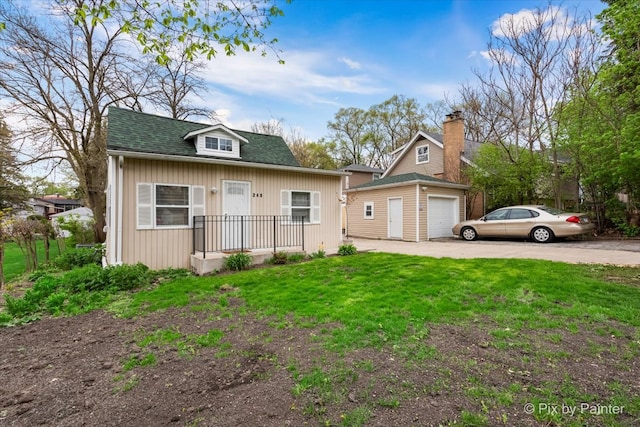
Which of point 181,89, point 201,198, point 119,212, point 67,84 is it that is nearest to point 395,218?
point 201,198

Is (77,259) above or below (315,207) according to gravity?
below

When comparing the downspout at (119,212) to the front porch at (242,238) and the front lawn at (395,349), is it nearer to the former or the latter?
the front porch at (242,238)

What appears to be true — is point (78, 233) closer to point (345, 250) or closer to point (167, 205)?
point (167, 205)

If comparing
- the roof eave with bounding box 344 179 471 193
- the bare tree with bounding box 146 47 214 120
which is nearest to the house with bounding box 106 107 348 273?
the roof eave with bounding box 344 179 471 193

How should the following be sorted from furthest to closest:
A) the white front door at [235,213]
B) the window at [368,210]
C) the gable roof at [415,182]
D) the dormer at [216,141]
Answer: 1. the window at [368,210]
2. the gable roof at [415,182]
3. the dormer at [216,141]
4. the white front door at [235,213]

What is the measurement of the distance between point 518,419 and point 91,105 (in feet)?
56.4

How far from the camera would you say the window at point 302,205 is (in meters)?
9.25

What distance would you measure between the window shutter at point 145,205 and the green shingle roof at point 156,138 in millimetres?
949

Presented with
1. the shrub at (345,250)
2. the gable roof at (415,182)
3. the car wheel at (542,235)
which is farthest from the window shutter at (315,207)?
the car wheel at (542,235)

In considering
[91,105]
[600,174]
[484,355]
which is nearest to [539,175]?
[600,174]

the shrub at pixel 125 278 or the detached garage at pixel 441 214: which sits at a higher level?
the detached garage at pixel 441 214

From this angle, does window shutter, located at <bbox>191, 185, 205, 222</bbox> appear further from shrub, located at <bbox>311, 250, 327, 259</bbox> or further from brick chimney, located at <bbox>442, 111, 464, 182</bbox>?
brick chimney, located at <bbox>442, 111, 464, 182</bbox>

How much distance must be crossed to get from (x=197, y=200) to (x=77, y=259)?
433 centimetres

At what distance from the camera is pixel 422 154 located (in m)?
17.5
